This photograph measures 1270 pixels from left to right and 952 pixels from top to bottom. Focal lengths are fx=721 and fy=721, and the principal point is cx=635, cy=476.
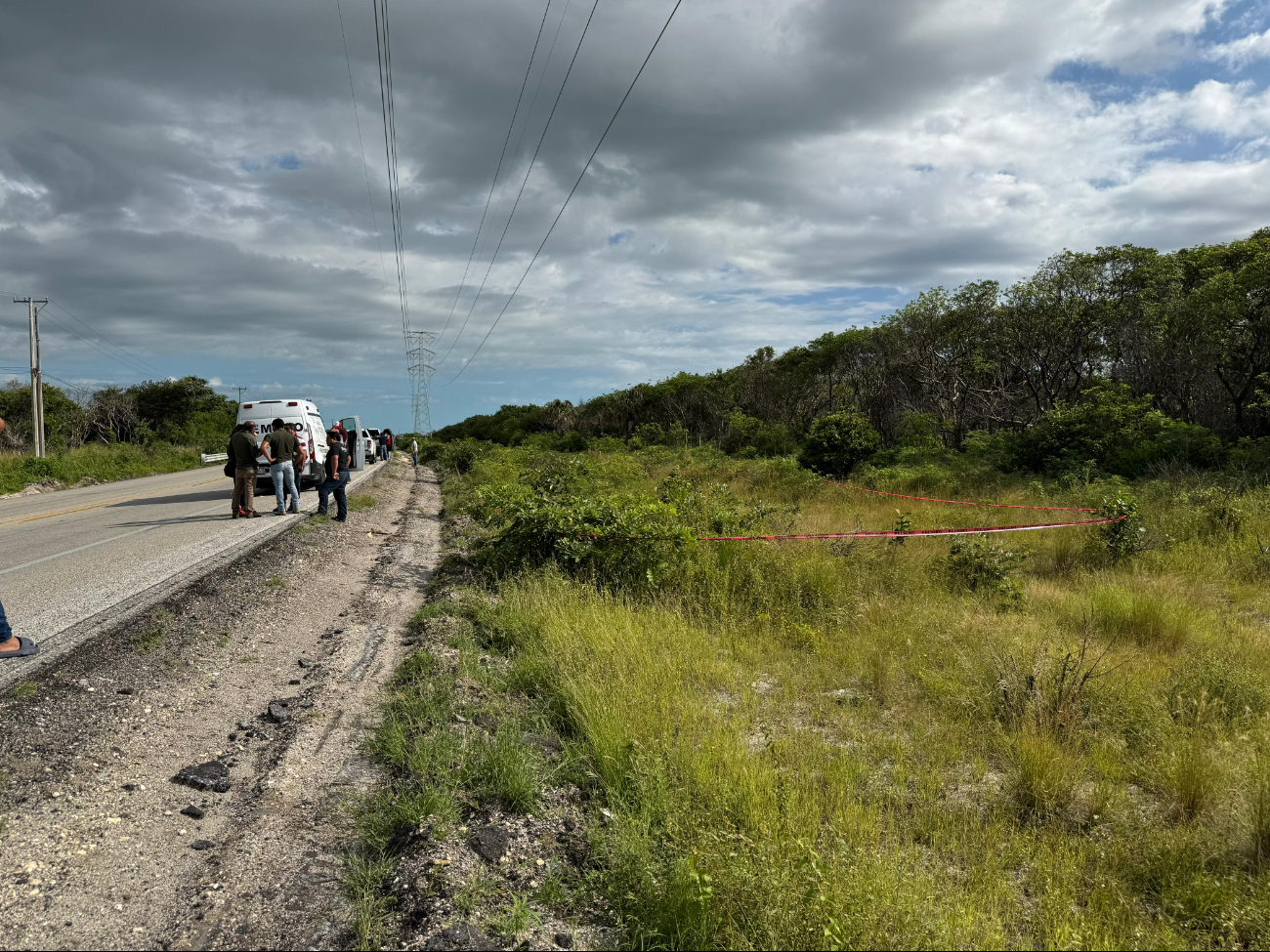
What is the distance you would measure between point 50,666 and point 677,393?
47259 mm

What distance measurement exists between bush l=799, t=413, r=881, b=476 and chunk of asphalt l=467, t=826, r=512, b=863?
67.8ft

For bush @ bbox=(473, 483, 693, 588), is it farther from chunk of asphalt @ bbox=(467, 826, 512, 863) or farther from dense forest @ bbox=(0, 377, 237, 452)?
dense forest @ bbox=(0, 377, 237, 452)

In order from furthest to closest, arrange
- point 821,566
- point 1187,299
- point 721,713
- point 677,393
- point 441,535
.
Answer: point 677,393, point 1187,299, point 441,535, point 821,566, point 721,713

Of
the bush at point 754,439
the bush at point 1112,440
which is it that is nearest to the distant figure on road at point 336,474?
the bush at point 1112,440

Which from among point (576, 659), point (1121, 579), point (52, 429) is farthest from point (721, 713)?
point (52, 429)

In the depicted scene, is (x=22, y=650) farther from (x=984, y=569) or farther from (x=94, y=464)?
(x=94, y=464)

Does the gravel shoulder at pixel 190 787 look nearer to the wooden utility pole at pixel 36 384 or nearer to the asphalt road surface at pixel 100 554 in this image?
the asphalt road surface at pixel 100 554

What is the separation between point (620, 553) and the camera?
8.78 m

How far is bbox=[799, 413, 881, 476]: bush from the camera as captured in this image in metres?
23.3

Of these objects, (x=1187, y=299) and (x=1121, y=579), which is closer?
(x=1121, y=579)

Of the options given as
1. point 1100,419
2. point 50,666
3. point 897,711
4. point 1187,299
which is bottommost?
point 897,711

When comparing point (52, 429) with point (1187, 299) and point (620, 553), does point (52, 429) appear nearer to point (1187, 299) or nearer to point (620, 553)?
point (620, 553)

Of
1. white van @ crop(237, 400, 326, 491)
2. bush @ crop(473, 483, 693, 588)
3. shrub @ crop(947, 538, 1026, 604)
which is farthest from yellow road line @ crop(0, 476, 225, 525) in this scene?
shrub @ crop(947, 538, 1026, 604)

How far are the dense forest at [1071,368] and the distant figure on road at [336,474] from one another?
55.0ft
